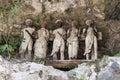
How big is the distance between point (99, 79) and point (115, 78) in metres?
0.29

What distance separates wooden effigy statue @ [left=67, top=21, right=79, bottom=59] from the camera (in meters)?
9.58

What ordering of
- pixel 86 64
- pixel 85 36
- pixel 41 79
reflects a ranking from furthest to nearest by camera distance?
pixel 85 36 → pixel 86 64 → pixel 41 79

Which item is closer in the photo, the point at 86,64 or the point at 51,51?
the point at 86,64

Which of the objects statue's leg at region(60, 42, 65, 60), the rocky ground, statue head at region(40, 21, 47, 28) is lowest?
the rocky ground

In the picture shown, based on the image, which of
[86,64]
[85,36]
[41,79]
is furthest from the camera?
[85,36]

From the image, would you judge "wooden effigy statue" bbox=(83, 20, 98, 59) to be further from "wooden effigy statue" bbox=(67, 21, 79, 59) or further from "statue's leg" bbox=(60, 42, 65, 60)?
"statue's leg" bbox=(60, 42, 65, 60)

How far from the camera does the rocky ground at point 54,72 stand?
7906 millimetres

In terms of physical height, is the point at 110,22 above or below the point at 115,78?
above

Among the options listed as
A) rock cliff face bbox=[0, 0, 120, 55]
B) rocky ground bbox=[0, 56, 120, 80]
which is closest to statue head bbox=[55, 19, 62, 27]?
rock cliff face bbox=[0, 0, 120, 55]

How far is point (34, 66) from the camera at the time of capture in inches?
320

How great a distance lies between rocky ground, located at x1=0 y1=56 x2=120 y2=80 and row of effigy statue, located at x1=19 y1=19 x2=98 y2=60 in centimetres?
117

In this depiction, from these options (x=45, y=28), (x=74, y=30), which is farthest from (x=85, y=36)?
(x=45, y=28)

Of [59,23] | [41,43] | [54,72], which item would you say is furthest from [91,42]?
[54,72]

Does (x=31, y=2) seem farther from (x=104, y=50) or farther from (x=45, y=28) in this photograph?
(x=104, y=50)
